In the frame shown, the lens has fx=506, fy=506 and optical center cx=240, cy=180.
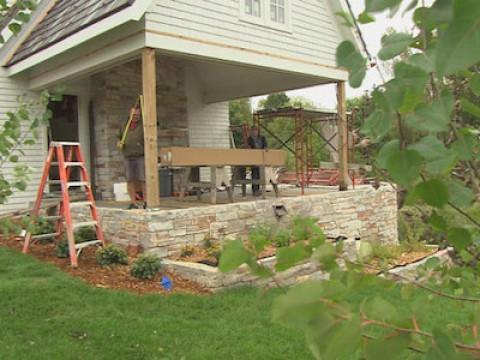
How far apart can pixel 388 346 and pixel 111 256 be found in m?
6.32

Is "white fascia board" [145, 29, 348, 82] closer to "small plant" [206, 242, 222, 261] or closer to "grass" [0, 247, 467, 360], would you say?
"small plant" [206, 242, 222, 261]

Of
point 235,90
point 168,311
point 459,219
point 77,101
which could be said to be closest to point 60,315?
point 168,311

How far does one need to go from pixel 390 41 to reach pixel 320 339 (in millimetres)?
456

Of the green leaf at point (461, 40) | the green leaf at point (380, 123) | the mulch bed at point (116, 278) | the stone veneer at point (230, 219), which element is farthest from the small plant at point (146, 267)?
the green leaf at point (461, 40)

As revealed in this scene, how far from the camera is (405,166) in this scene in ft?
2.38

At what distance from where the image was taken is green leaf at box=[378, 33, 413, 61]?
0.74 m

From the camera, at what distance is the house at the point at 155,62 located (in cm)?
789

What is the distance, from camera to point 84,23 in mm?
8133

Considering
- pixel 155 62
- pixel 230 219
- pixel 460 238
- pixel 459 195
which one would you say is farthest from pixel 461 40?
pixel 155 62

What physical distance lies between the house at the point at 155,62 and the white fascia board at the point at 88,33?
0.02 metres

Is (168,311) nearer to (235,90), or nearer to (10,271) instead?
(10,271)

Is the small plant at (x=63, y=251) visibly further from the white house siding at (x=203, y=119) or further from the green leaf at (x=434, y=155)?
the green leaf at (x=434, y=155)

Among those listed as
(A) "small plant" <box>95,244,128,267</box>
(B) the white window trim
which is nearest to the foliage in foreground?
(A) "small plant" <box>95,244,128,267</box>

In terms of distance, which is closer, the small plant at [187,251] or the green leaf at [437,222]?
the green leaf at [437,222]
